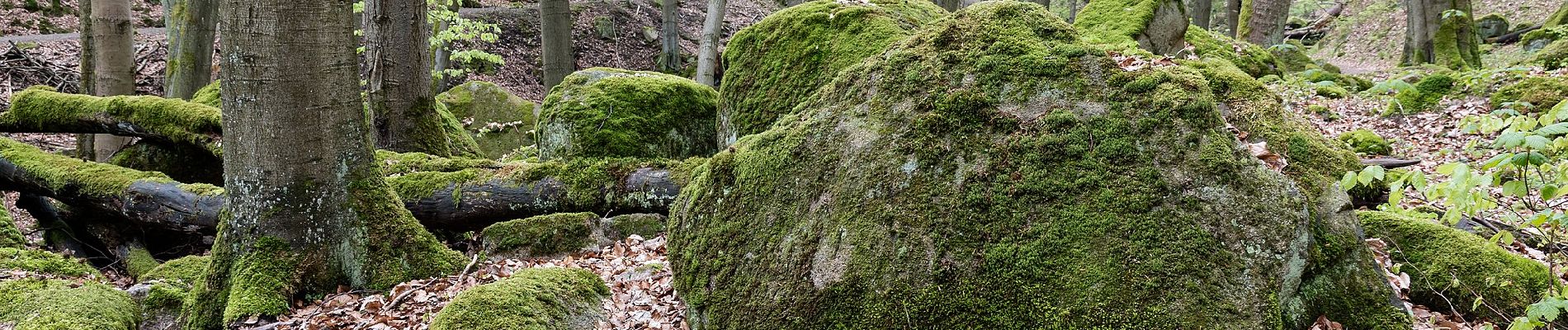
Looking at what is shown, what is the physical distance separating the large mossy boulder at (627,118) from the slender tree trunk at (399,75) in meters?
1.45

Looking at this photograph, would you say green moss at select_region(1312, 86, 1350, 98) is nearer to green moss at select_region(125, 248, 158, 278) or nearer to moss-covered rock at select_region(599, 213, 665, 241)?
moss-covered rock at select_region(599, 213, 665, 241)

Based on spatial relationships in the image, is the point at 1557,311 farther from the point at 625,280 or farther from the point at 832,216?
the point at 625,280

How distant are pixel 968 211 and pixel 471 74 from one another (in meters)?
19.4

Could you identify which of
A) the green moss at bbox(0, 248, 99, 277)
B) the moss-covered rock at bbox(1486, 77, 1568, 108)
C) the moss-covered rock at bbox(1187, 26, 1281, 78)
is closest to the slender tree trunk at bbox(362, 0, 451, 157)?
the green moss at bbox(0, 248, 99, 277)

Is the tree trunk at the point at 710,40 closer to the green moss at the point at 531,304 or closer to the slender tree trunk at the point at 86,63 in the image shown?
the slender tree trunk at the point at 86,63

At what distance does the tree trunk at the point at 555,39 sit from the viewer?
544 inches

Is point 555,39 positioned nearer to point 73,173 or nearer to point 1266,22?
point 73,173

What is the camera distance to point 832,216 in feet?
11.8

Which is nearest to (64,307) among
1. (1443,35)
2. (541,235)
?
(541,235)

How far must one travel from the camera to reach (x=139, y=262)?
752 cm

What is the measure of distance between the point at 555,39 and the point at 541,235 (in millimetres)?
8240

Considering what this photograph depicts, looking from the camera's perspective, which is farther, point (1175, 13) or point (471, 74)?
point (471, 74)

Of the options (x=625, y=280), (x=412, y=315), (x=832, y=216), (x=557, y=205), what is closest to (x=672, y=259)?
(x=832, y=216)

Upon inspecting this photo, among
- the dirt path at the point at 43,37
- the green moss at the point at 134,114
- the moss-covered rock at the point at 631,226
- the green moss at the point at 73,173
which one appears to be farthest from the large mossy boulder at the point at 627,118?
the dirt path at the point at 43,37
